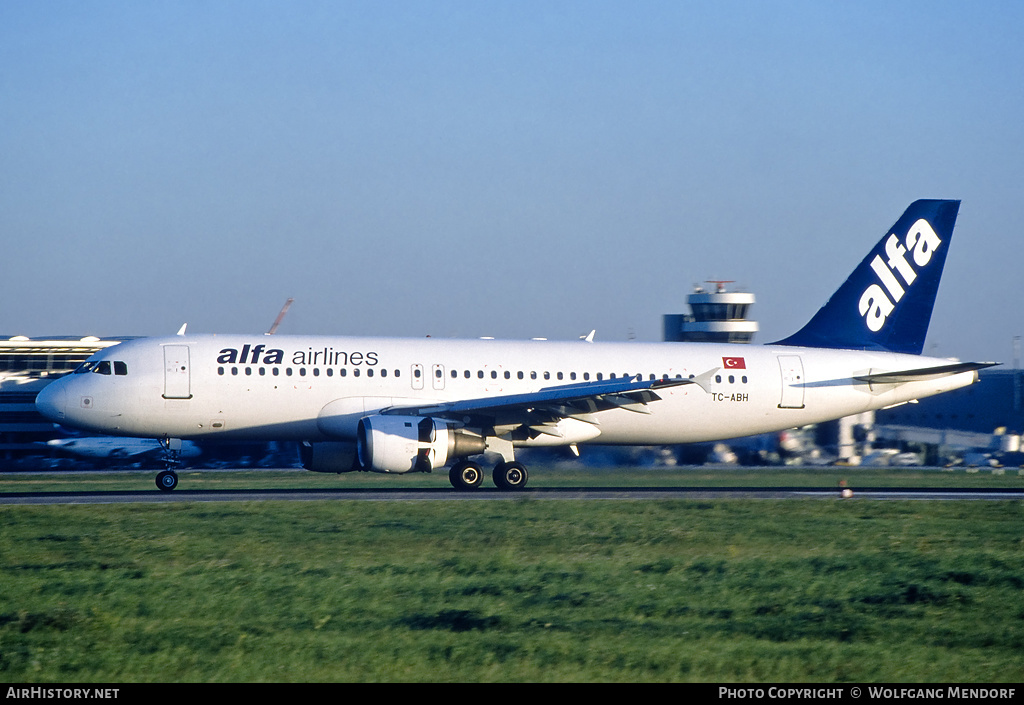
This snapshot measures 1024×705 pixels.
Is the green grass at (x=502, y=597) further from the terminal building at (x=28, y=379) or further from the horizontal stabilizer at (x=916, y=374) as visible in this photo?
the terminal building at (x=28, y=379)

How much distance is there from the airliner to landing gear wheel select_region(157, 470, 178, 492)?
50 millimetres

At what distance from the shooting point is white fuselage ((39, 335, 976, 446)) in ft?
85.9

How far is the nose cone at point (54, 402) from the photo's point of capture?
2617 cm

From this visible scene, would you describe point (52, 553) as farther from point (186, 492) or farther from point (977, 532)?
point (977, 532)

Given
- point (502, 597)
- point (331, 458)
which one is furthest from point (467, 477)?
point (502, 597)

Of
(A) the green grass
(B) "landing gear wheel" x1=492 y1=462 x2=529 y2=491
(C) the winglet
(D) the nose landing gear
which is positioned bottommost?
(A) the green grass

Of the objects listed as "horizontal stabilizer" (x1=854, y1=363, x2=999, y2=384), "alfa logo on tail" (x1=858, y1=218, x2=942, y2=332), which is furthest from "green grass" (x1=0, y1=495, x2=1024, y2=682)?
"alfa logo on tail" (x1=858, y1=218, x2=942, y2=332)

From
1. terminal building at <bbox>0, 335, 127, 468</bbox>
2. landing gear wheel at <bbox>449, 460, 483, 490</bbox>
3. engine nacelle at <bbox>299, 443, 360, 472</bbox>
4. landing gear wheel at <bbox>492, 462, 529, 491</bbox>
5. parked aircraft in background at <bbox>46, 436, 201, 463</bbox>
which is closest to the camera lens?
landing gear wheel at <bbox>449, 460, 483, 490</bbox>

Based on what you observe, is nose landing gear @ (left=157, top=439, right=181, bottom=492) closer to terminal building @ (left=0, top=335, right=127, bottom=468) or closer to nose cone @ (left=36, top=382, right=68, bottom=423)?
nose cone @ (left=36, top=382, right=68, bottom=423)

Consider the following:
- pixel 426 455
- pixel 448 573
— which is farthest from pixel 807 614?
pixel 426 455

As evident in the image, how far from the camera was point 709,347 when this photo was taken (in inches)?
1201

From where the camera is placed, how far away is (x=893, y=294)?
103ft

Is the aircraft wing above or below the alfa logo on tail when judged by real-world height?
below

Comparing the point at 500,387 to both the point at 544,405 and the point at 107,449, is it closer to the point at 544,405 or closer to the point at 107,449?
the point at 544,405
